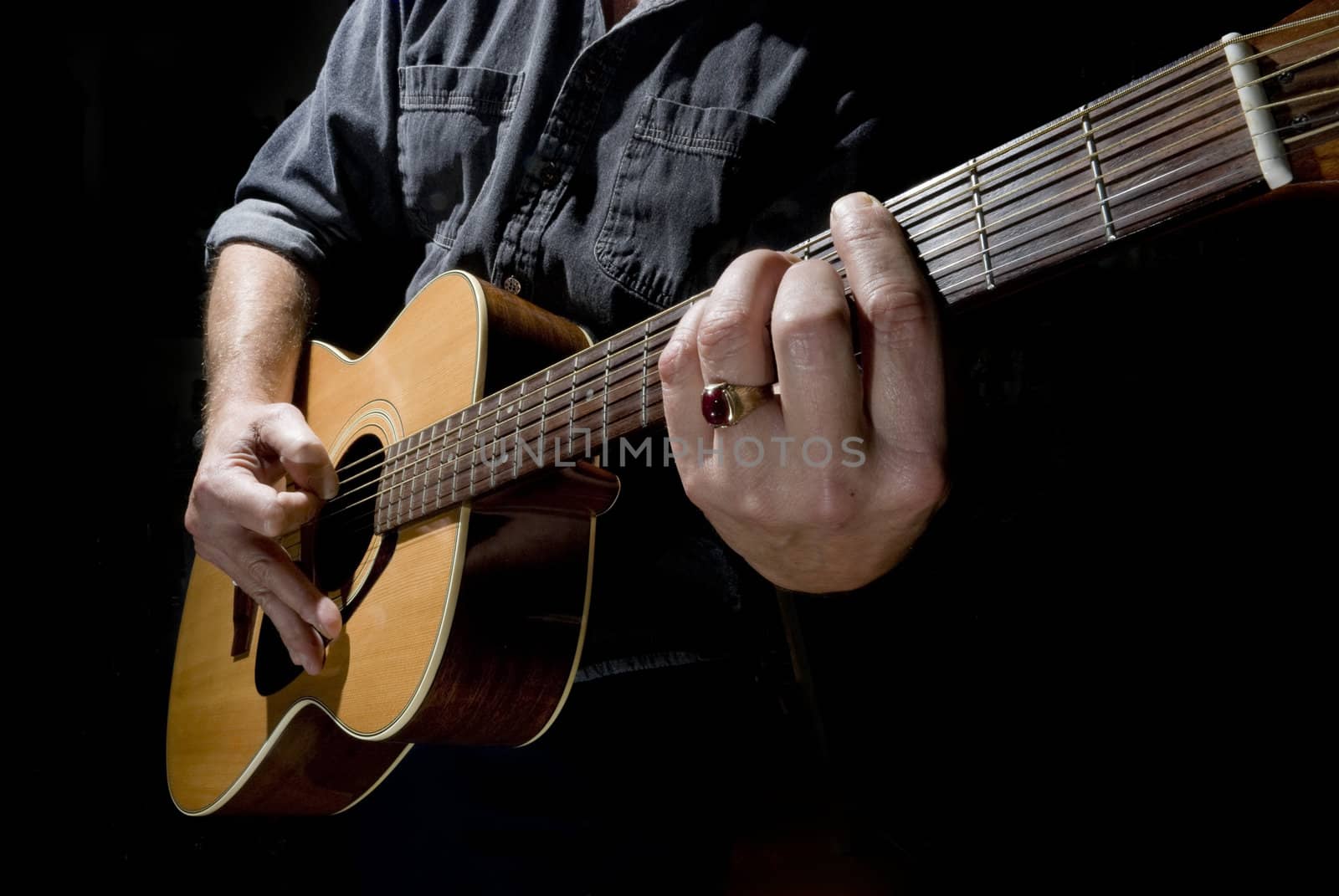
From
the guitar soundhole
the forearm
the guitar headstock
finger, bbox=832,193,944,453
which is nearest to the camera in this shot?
the guitar headstock

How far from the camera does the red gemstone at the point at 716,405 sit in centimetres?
58

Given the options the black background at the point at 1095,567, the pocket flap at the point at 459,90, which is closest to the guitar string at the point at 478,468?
the black background at the point at 1095,567

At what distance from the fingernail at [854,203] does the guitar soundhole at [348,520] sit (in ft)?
2.51

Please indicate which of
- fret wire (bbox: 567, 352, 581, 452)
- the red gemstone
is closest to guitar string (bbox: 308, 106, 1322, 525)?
fret wire (bbox: 567, 352, 581, 452)

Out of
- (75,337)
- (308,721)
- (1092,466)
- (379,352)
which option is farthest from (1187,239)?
(75,337)

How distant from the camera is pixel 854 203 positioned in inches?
22.1

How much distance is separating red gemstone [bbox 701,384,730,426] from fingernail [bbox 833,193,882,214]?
0.17 m

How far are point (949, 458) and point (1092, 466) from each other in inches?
21.3

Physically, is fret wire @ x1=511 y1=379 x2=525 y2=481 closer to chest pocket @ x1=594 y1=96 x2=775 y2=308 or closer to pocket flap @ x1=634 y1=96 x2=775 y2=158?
chest pocket @ x1=594 y1=96 x2=775 y2=308

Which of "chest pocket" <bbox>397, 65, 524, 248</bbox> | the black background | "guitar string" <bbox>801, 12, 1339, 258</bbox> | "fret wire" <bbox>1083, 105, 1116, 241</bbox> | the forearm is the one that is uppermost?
"chest pocket" <bbox>397, 65, 524, 248</bbox>

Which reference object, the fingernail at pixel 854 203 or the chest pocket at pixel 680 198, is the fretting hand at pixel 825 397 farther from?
the chest pocket at pixel 680 198

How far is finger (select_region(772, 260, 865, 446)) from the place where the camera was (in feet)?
1.75

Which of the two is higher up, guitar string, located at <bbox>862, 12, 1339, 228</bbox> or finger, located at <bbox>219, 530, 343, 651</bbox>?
guitar string, located at <bbox>862, 12, 1339, 228</bbox>

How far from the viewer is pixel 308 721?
0.99 m
